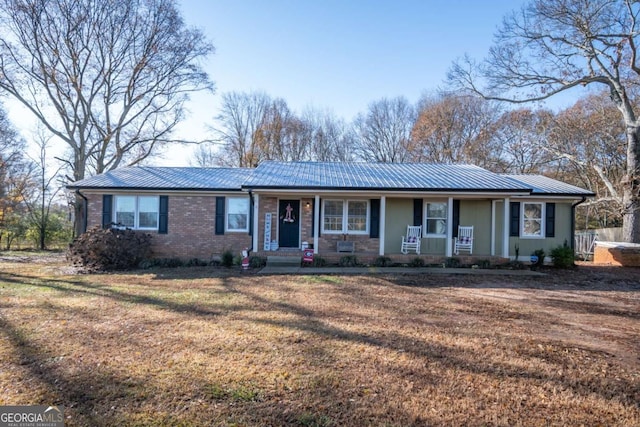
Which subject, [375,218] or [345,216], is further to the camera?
[345,216]

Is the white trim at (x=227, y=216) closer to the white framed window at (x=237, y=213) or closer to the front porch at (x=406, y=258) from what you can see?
the white framed window at (x=237, y=213)

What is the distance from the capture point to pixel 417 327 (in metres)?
5.04

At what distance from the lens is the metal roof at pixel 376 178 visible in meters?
11.3

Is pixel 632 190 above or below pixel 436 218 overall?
above

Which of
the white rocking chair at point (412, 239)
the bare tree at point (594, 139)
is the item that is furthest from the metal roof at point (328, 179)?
the bare tree at point (594, 139)

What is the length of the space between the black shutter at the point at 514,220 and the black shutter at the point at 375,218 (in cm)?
517

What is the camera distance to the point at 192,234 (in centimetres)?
1255

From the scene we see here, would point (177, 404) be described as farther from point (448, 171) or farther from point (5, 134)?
point (5, 134)

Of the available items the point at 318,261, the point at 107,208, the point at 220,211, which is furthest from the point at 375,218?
the point at 107,208

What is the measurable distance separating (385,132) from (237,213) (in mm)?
21404

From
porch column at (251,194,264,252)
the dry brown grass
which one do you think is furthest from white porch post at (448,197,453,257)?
porch column at (251,194,264,252)

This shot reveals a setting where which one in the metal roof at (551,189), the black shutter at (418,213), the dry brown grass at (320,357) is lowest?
the dry brown grass at (320,357)

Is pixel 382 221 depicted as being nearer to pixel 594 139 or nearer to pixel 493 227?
pixel 493 227

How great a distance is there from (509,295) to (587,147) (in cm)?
1784
